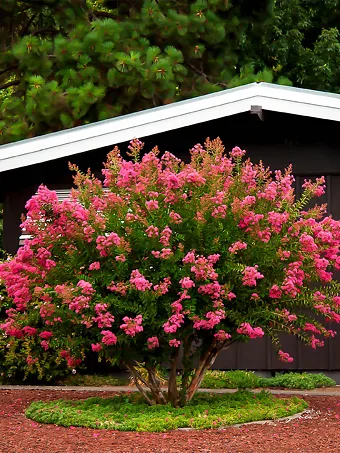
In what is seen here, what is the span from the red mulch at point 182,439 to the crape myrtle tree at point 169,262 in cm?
89

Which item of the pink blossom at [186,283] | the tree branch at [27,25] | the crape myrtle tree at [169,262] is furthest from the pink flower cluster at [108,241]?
the tree branch at [27,25]

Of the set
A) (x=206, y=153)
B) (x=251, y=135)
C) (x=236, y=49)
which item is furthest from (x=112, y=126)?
(x=236, y=49)

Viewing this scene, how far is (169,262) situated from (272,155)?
4196 mm

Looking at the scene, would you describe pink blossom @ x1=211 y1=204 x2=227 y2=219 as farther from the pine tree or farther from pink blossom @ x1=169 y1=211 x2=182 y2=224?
the pine tree

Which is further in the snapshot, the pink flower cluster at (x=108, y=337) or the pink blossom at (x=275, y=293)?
the pink blossom at (x=275, y=293)

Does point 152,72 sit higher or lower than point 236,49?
lower

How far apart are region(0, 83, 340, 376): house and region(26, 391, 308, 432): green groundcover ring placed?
2356mm

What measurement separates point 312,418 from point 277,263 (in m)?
1.52

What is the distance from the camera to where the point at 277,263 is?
338 inches

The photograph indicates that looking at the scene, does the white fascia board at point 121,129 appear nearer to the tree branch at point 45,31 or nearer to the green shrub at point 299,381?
the green shrub at point 299,381

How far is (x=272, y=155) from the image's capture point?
12070 mm

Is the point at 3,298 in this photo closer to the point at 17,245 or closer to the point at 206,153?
the point at 17,245

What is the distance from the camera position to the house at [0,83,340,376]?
1143cm

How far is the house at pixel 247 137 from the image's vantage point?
37.5ft
